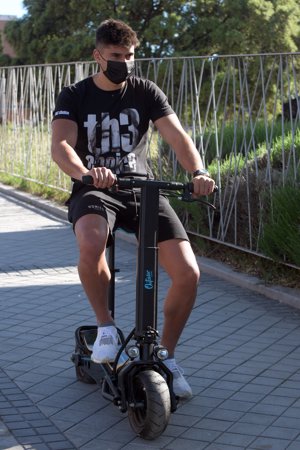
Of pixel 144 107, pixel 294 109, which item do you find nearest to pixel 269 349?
pixel 144 107

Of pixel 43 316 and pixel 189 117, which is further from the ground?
pixel 189 117

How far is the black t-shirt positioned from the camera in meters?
5.23

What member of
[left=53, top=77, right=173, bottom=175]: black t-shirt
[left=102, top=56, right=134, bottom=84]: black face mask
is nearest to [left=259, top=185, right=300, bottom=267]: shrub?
[left=53, top=77, right=173, bottom=175]: black t-shirt

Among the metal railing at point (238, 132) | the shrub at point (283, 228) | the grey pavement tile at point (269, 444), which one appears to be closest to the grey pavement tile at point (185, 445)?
the grey pavement tile at point (269, 444)

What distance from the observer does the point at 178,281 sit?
507 cm

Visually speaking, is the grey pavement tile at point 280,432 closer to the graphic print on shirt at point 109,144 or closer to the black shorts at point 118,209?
the black shorts at point 118,209

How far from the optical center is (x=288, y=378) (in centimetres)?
572

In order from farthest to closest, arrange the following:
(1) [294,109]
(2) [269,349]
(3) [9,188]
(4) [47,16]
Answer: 1. (4) [47,16]
2. (3) [9,188]
3. (1) [294,109]
4. (2) [269,349]

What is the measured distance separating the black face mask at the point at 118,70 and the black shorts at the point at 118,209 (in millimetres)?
558

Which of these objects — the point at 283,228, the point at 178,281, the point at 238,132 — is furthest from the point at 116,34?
the point at 238,132

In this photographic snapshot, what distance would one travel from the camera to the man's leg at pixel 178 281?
199 inches

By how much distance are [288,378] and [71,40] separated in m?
39.3

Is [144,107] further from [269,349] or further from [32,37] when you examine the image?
[32,37]

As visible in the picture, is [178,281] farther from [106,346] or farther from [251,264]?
[251,264]
